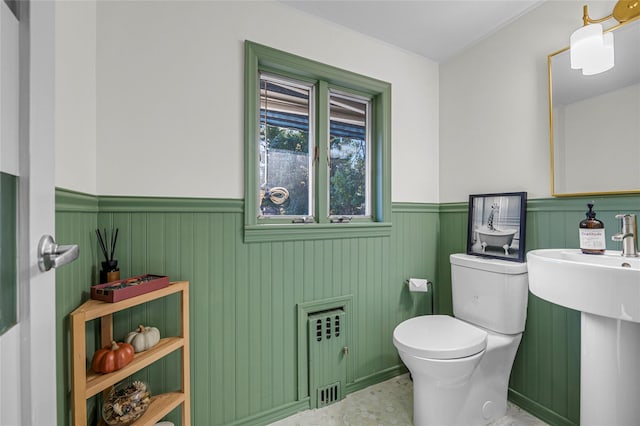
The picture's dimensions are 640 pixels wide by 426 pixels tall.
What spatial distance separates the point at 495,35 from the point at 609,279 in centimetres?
162

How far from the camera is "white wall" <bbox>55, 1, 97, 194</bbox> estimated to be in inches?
35.6

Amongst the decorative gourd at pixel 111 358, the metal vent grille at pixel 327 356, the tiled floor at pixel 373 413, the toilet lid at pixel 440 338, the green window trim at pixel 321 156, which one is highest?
the green window trim at pixel 321 156

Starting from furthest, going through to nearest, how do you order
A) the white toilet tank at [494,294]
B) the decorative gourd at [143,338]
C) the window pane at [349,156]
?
the window pane at [349,156] < the white toilet tank at [494,294] < the decorative gourd at [143,338]

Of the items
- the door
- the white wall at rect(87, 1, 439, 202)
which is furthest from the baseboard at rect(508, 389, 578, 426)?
the door

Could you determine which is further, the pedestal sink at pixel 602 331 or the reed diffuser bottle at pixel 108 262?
the reed diffuser bottle at pixel 108 262

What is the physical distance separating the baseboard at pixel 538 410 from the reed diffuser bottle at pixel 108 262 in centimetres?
221

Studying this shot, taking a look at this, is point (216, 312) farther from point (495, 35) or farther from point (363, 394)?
point (495, 35)

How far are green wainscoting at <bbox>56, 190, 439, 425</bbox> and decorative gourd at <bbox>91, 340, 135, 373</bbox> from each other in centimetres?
10

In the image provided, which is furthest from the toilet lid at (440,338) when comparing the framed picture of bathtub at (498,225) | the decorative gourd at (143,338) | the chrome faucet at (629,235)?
the decorative gourd at (143,338)

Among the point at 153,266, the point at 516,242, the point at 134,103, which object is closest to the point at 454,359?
the point at 516,242

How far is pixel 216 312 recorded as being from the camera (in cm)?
143

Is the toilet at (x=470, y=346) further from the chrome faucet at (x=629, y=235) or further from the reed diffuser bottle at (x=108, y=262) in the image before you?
the reed diffuser bottle at (x=108, y=262)

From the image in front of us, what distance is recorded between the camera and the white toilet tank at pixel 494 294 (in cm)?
156

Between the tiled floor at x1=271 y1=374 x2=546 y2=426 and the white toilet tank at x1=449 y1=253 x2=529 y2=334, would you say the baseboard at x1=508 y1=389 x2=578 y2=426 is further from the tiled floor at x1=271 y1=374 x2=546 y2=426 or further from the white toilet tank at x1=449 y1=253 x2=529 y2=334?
the white toilet tank at x1=449 y1=253 x2=529 y2=334
